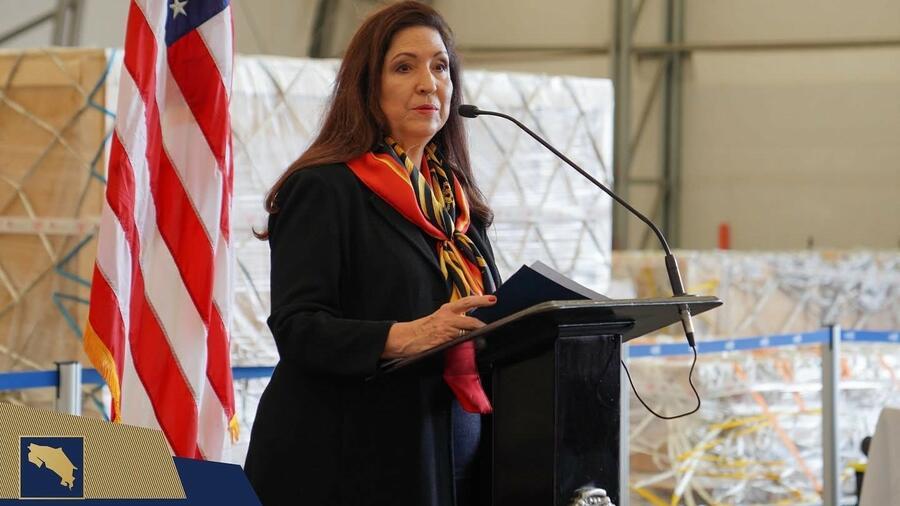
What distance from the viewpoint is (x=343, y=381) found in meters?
1.96

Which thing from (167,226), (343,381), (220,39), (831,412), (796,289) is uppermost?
(220,39)

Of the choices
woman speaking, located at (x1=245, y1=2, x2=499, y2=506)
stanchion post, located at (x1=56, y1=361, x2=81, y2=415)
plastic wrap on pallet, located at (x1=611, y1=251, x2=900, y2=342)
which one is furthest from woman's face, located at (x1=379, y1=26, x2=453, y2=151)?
plastic wrap on pallet, located at (x1=611, y1=251, x2=900, y2=342)

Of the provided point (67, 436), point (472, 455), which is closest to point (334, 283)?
point (472, 455)

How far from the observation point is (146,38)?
9.72ft

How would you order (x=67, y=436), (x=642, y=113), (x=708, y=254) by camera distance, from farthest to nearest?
(x=642, y=113), (x=708, y=254), (x=67, y=436)

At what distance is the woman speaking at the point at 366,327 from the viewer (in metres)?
1.90

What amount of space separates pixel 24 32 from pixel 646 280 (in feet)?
16.2

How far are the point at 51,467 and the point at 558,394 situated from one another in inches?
31.0

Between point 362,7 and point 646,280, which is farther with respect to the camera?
point 362,7

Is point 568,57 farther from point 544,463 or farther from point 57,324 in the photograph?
point 544,463

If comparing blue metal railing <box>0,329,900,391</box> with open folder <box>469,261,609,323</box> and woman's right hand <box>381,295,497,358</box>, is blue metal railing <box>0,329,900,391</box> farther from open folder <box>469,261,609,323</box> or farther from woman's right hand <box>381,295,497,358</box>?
open folder <box>469,261,609,323</box>

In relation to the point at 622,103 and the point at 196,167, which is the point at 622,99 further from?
the point at 196,167

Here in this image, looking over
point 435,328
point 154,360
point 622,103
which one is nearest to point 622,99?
point 622,103

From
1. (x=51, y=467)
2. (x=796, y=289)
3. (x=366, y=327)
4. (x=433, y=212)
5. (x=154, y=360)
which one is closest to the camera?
(x=51, y=467)
